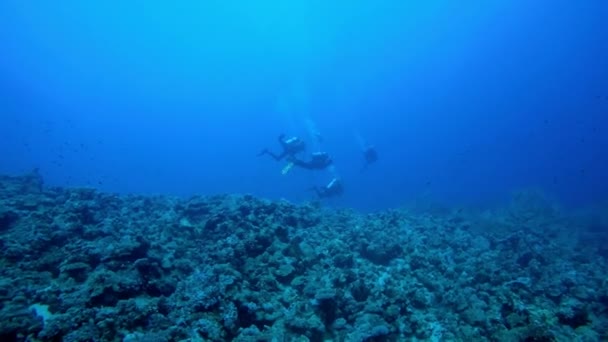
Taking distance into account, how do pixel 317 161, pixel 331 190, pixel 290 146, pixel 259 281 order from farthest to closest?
→ pixel 290 146
pixel 317 161
pixel 331 190
pixel 259 281

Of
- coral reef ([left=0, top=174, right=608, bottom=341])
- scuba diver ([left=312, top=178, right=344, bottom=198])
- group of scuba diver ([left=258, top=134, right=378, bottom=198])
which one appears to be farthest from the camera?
group of scuba diver ([left=258, top=134, right=378, bottom=198])

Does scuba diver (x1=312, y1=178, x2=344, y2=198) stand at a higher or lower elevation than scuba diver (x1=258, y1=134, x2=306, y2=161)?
lower

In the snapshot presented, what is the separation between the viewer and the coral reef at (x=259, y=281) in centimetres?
634

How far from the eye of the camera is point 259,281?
812 cm

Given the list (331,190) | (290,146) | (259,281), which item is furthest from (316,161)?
(259,281)

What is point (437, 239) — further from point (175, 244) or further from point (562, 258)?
point (175, 244)

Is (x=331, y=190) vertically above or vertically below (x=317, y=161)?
below

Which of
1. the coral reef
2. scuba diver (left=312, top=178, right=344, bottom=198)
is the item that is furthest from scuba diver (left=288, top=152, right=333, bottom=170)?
the coral reef

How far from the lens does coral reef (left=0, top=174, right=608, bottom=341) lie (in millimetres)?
6336

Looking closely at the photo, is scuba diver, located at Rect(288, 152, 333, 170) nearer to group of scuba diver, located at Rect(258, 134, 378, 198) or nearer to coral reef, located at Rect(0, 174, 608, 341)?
group of scuba diver, located at Rect(258, 134, 378, 198)

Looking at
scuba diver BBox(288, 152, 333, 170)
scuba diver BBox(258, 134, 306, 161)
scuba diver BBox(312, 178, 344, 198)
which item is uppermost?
scuba diver BBox(258, 134, 306, 161)

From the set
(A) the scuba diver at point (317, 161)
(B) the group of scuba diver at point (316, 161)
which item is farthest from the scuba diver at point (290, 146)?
(A) the scuba diver at point (317, 161)

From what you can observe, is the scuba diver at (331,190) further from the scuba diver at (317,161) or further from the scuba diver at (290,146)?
the scuba diver at (290,146)

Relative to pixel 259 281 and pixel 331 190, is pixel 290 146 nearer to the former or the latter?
pixel 331 190
